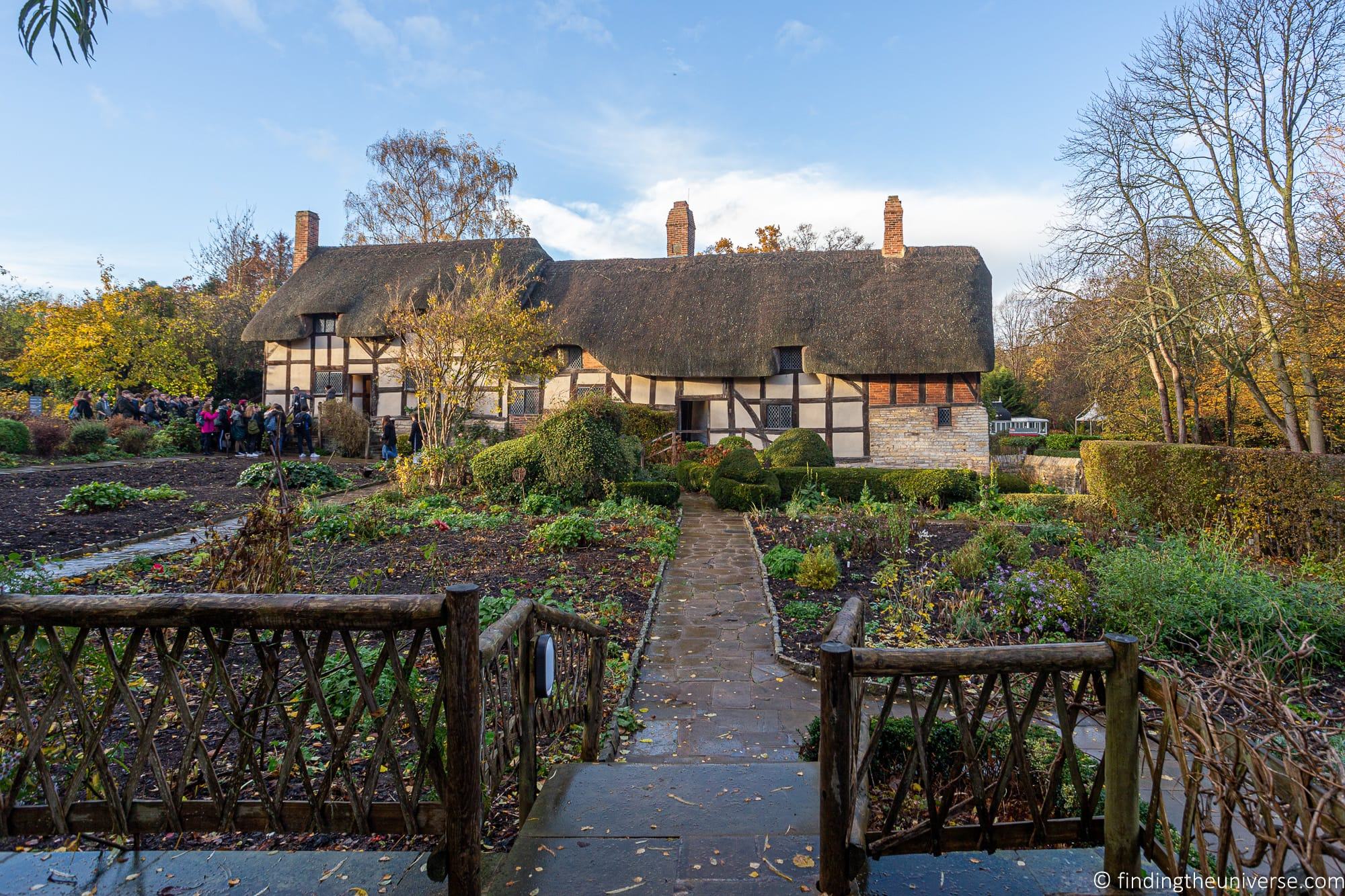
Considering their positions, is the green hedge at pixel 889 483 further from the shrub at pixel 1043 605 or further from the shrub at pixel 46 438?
the shrub at pixel 46 438

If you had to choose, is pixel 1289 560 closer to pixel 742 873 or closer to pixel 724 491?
pixel 724 491

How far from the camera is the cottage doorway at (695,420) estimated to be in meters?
18.3

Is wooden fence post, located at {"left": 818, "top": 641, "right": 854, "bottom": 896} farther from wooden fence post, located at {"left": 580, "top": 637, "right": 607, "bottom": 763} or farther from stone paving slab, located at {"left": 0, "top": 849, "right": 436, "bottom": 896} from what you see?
wooden fence post, located at {"left": 580, "top": 637, "right": 607, "bottom": 763}

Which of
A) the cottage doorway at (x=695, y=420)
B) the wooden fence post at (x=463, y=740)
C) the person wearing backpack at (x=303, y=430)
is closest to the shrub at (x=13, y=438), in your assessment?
the person wearing backpack at (x=303, y=430)

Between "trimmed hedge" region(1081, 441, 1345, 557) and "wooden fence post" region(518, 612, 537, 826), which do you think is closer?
"wooden fence post" region(518, 612, 537, 826)

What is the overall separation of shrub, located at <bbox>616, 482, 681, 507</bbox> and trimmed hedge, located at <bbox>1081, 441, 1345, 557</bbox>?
621 cm

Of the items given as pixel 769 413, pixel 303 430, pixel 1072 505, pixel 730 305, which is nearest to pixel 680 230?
pixel 730 305

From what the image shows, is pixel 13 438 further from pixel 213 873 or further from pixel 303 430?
pixel 213 873

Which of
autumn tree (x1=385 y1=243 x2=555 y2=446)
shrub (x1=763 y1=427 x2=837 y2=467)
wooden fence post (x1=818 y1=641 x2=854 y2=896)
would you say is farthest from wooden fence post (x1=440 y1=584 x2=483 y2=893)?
shrub (x1=763 y1=427 x2=837 y2=467)

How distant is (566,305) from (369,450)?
6.48 metres

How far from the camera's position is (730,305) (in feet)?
61.5

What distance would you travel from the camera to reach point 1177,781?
3264 mm

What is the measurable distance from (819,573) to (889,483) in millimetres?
6065

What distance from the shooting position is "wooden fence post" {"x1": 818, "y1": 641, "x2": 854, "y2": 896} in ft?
6.10
